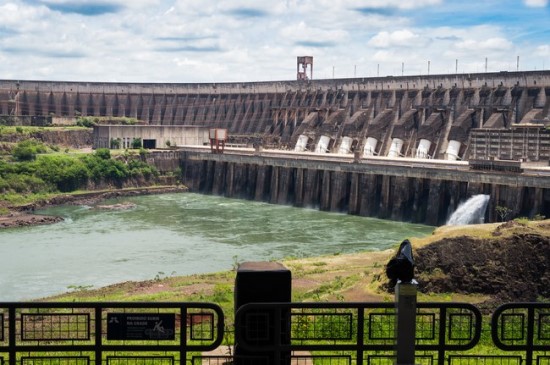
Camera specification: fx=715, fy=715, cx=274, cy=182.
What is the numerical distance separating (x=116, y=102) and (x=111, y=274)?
64272 millimetres

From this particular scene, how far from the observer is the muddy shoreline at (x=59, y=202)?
43969 mm

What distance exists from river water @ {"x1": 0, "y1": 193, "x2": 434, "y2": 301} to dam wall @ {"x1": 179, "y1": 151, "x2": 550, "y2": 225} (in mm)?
1547

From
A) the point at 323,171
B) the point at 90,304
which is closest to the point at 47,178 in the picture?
the point at 323,171

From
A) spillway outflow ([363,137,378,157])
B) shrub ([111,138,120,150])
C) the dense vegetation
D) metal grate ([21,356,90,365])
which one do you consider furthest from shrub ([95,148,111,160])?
metal grate ([21,356,90,365])

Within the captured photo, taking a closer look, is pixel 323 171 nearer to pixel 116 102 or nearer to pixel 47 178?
pixel 47 178

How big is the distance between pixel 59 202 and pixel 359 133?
28.2 m

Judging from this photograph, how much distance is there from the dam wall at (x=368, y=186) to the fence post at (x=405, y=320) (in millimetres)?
33489

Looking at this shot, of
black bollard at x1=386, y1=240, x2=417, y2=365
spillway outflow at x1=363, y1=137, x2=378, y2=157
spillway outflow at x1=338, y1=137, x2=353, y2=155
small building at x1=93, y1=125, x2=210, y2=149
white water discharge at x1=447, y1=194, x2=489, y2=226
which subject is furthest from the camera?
small building at x1=93, y1=125, x2=210, y2=149

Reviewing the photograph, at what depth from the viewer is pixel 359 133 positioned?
67.1 metres

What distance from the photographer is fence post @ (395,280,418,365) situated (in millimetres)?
6395

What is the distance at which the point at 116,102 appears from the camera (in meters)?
91.4

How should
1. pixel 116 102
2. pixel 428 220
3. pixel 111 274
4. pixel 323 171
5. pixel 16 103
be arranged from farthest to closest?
pixel 116 102
pixel 16 103
pixel 323 171
pixel 428 220
pixel 111 274

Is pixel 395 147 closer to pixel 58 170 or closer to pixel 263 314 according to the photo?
pixel 58 170

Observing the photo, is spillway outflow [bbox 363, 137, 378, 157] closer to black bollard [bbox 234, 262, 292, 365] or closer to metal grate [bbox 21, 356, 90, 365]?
metal grate [bbox 21, 356, 90, 365]
